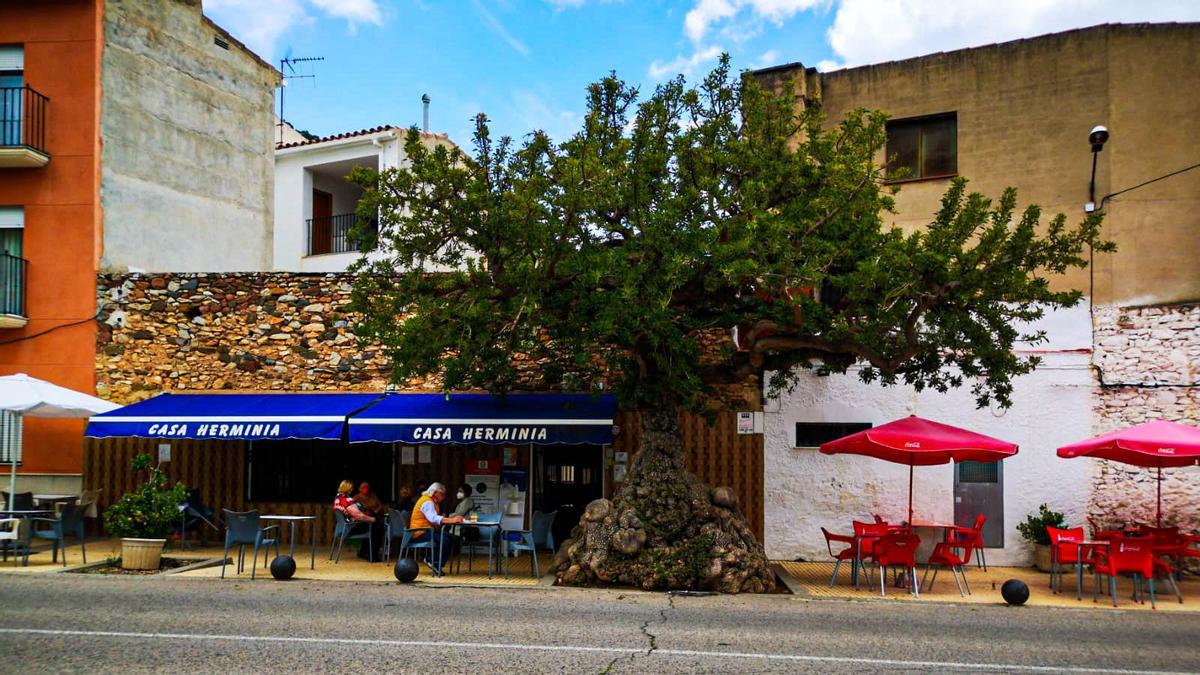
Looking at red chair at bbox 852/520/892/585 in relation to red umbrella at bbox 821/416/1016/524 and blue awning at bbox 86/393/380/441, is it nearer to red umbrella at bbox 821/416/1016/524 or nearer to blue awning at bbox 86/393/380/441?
red umbrella at bbox 821/416/1016/524

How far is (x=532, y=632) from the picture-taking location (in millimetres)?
9797

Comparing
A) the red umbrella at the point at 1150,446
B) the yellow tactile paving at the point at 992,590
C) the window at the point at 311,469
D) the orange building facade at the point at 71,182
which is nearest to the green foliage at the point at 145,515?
the window at the point at 311,469

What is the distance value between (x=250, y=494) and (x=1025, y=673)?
13.9 meters

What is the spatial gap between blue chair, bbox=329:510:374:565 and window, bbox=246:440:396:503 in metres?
1.94

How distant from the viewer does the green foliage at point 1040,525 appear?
50.0 feet

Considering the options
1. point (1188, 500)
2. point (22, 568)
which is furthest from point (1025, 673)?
point (22, 568)

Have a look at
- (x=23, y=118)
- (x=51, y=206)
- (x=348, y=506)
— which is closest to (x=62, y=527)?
(x=348, y=506)

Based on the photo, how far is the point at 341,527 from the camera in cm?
1514

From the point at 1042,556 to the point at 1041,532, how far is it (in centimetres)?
38

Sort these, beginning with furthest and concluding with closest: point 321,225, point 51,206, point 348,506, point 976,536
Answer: point 321,225 → point 51,206 → point 348,506 → point 976,536

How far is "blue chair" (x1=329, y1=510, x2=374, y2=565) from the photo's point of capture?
15070 millimetres

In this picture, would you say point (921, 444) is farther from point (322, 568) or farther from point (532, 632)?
point (322, 568)

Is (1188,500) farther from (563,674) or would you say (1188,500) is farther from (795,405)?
(563,674)

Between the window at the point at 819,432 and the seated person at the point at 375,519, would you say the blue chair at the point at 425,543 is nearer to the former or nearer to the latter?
the seated person at the point at 375,519
